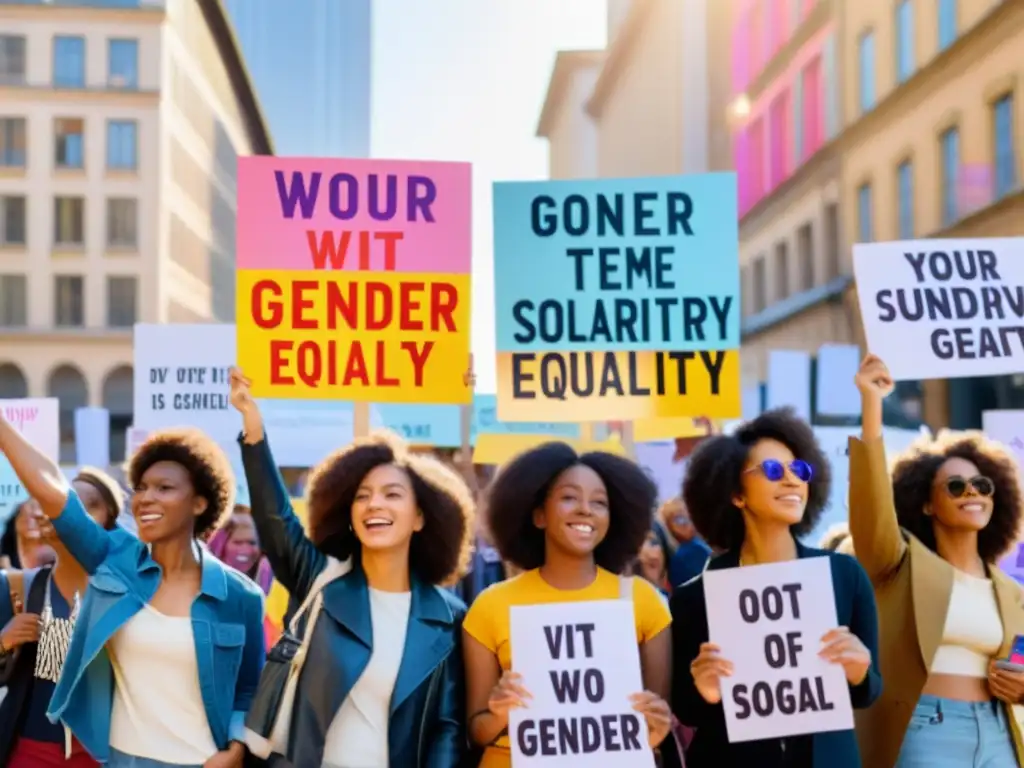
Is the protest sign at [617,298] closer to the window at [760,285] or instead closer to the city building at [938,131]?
the city building at [938,131]

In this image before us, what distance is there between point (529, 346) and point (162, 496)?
6.38 feet

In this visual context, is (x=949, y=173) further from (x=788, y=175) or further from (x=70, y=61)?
(x=70, y=61)

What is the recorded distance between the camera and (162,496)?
14.6 feet

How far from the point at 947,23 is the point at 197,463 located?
69.1ft

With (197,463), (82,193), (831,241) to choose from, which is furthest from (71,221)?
(197,463)

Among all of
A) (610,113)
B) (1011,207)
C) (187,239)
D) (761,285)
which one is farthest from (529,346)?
(610,113)

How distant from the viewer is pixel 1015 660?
14.1 ft

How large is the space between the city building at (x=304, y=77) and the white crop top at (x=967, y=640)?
151 meters

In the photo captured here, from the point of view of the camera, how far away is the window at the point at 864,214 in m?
27.3

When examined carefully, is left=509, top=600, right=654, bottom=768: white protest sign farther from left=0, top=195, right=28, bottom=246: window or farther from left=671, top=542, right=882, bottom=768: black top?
left=0, top=195, right=28, bottom=246: window

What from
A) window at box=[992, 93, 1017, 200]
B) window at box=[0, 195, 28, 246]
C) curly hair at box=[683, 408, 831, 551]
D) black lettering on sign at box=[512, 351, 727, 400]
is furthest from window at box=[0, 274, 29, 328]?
curly hair at box=[683, 408, 831, 551]

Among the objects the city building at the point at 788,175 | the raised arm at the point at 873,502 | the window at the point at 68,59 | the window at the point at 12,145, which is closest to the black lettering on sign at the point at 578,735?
the raised arm at the point at 873,502

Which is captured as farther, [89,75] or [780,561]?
[89,75]

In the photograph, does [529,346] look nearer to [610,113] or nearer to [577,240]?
[577,240]
